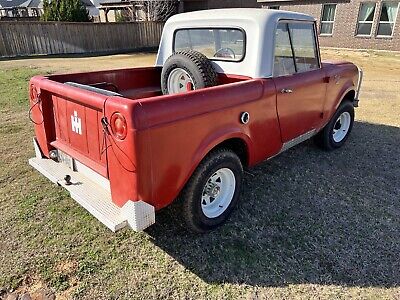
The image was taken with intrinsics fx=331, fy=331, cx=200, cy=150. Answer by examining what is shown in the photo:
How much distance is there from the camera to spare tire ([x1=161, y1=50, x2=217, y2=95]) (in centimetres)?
336

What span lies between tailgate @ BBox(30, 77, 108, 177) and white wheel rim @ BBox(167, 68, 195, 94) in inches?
47.0

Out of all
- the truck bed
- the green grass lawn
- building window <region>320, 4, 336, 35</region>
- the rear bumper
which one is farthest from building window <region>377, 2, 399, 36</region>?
the rear bumper

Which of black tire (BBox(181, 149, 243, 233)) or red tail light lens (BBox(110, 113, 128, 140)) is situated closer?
red tail light lens (BBox(110, 113, 128, 140))

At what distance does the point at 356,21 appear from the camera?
18688 millimetres

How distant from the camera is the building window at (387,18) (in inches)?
677

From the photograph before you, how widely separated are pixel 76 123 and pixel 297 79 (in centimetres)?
243

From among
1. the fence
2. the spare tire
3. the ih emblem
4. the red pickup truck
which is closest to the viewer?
the red pickup truck

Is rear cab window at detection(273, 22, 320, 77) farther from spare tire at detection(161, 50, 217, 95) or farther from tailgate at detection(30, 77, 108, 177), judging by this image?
tailgate at detection(30, 77, 108, 177)

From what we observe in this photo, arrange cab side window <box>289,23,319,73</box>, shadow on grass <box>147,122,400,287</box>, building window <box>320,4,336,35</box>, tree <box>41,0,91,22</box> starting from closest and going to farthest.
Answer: shadow on grass <box>147,122,400,287</box> < cab side window <box>289,23,319,73</box> < building window <box>320,4,336,35</box> < tree <box>41,0,91,22</box>

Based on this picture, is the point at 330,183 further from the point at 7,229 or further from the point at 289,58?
the point at 7,229

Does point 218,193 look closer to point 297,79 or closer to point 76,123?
point 76,123

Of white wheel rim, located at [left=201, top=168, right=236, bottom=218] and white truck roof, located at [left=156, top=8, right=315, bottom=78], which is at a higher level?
white truck roof, located at [left=156, top=8, right=315, bottom=78]

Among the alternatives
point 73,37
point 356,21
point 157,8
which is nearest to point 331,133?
point 356,21

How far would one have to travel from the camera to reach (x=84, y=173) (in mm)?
3068
